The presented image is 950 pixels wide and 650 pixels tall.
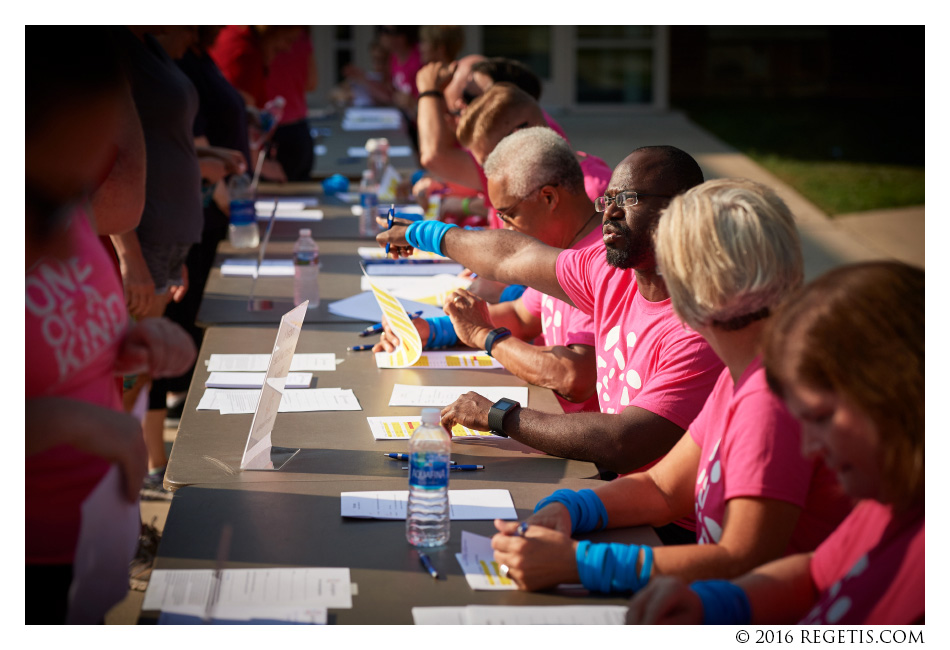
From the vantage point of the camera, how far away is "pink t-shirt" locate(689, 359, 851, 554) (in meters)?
1.62

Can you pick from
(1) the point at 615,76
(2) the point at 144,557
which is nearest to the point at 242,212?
(2) the point at 144,557

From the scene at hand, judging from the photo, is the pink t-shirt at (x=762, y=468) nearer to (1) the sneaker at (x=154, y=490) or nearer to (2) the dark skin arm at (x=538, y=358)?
(2) the dark skin arm at (x=538, y=358)

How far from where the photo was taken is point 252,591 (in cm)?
168

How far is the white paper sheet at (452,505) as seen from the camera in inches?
77.9

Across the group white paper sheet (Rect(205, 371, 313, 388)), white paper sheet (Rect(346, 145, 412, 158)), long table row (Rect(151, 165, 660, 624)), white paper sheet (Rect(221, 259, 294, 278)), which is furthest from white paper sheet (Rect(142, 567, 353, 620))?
white paper sheet (Rect(346, 145, 412, 158))

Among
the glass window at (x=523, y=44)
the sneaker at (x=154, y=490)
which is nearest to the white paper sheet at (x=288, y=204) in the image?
the sneaker at (x=154, y=490)

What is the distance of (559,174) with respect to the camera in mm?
3152

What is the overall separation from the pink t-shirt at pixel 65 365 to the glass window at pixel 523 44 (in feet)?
44.0

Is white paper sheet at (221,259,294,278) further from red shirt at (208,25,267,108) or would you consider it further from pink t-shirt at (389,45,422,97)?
pink t-shirt at (389,45,422,97)

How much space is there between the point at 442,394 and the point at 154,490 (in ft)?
5.43

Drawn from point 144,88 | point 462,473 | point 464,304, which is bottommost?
point 462,473
